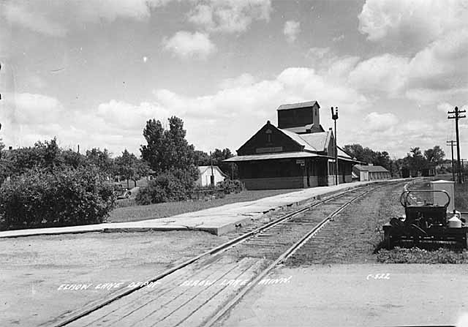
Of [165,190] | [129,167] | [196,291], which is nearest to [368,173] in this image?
[129,167]

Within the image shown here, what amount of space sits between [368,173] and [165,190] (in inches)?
3648

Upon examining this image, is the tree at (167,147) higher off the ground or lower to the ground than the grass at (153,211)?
higher

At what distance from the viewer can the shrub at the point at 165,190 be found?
31.1 m

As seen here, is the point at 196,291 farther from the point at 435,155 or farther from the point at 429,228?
the point at 435,155

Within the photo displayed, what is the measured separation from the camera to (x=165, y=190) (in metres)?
31.4

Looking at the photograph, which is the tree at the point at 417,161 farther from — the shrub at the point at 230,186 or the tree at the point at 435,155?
the shrub at the point at 230,186

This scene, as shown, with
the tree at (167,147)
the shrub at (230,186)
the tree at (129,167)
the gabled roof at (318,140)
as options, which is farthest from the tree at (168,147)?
the tree at (129,167)

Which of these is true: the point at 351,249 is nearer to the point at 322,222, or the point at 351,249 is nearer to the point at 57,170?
the point at 322,222

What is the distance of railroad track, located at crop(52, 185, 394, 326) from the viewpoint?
5.43 meters

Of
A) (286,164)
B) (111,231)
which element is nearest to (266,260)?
(111,231)

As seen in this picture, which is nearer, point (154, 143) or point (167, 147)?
point (167, 147)

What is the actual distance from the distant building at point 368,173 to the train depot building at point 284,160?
4927 cm

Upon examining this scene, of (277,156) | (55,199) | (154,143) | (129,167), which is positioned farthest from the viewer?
(129,167)

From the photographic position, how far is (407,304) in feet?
18.6
